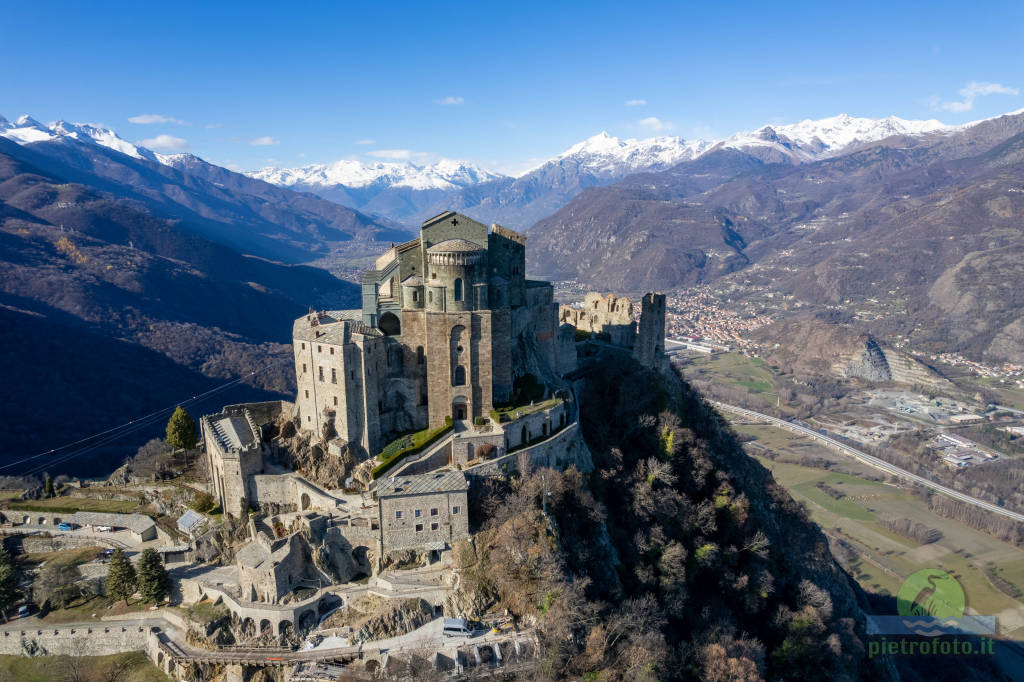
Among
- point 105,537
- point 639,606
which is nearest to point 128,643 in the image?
point 105,537

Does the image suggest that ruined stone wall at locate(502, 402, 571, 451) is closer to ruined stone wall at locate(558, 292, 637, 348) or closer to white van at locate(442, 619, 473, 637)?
white van at locate(442, 619, 473, 637)

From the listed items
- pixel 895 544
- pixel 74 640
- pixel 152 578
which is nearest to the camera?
pixel 152 578

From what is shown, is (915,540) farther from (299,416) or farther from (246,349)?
(246,349)

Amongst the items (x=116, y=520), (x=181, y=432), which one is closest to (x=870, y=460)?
(x=181, y=432)

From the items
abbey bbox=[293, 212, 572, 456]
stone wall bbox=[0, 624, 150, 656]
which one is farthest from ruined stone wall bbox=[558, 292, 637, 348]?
stone wall bbox=[0, 624, 150, 656]

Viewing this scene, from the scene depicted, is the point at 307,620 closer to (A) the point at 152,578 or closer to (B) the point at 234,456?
(A) the point at 152,578

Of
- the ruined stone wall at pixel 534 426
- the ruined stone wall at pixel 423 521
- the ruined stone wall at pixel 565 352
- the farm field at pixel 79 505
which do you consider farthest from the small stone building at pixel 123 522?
the ruined stone wall at pixel 565 352
